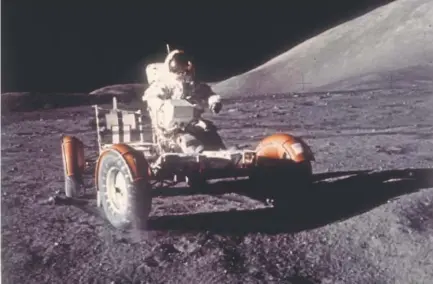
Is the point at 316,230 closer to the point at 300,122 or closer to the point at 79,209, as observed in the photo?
the point at 79,209

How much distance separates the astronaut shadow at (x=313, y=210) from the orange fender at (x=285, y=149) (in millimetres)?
363

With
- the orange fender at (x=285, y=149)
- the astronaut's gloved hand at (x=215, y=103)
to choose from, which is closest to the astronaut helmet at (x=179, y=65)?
the astronaut's gloved hand at (x=215, y=103)

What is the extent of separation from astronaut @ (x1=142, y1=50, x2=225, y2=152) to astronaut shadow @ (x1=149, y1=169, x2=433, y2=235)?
A: 0.57 metres

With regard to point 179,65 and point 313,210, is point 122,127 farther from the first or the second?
point 313,210

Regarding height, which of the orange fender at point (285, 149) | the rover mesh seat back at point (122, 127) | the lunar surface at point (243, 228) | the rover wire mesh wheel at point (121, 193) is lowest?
the lunar surface at point (243, 228)

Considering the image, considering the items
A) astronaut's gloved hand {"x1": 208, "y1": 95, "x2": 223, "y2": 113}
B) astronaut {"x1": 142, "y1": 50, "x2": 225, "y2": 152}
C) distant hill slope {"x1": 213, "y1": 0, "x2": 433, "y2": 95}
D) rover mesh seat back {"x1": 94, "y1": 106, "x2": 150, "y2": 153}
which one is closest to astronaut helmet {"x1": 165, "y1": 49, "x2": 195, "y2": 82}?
astronaut {"x1": 142, "y1": 50, "x2": 225, "y2": 152}

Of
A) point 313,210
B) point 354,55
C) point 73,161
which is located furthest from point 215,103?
point 354,55

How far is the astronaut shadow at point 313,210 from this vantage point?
472 centimetres

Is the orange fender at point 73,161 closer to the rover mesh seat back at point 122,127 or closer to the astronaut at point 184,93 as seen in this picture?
the rover mesh seat back at point 122,127

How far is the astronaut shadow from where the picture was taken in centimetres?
472

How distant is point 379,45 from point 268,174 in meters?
12.5

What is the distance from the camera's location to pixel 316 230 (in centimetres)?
460

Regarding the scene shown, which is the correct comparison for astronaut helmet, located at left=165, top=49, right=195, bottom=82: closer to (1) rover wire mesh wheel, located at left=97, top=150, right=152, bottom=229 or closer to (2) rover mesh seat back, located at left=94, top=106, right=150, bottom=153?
(2) rover mesh seat back, located at left=94, top=106, right=150, bottom=153

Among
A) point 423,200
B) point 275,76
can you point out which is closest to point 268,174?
point 423,200
